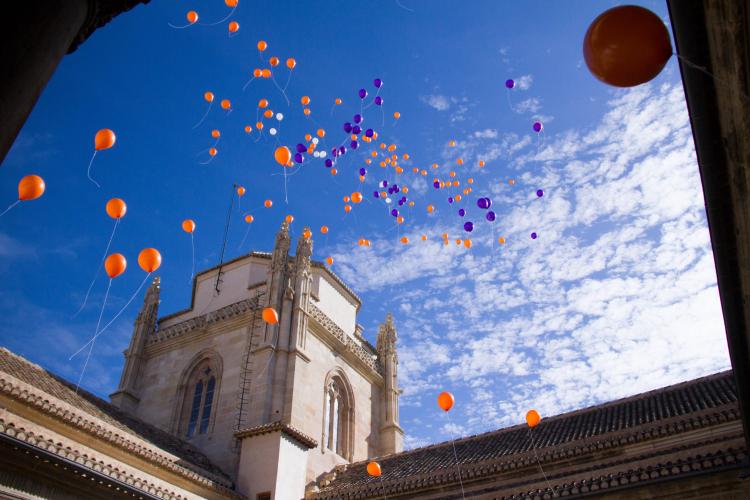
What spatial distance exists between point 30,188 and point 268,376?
47.4 feet

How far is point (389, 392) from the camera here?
26469 millimetres

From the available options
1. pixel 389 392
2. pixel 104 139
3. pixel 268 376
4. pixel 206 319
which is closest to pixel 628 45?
pixel 104 139

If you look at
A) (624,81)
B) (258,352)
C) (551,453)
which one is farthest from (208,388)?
(624,81)

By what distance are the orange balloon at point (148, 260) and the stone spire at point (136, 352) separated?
1544 cm

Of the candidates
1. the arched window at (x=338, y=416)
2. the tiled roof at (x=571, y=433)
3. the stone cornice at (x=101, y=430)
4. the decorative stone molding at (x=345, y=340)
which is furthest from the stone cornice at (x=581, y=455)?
the decorative stone molding at (x=345, y=340)

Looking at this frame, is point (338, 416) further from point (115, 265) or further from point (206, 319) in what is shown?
point (115, 265)

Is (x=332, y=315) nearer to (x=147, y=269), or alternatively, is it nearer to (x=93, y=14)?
(x=147, y=269)

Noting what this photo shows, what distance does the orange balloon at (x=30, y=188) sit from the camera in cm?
655

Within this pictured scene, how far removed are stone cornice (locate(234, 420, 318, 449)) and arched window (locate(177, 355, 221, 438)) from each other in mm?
3501

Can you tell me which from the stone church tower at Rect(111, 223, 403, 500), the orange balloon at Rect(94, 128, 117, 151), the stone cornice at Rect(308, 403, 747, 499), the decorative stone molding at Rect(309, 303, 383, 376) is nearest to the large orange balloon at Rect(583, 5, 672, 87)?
the orange balloon at Rect(94, 128, 117, 151)

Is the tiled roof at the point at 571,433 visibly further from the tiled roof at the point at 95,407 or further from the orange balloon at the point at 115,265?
the orange balloon at the point at 115,265

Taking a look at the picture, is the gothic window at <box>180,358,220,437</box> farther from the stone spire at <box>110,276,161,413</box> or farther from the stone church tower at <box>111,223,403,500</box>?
the stone spire at <box>110,276,161,413</box>

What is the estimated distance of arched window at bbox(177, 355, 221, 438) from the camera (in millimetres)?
21297

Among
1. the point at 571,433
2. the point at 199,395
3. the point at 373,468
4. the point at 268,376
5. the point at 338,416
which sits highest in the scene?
the point at 199,395
